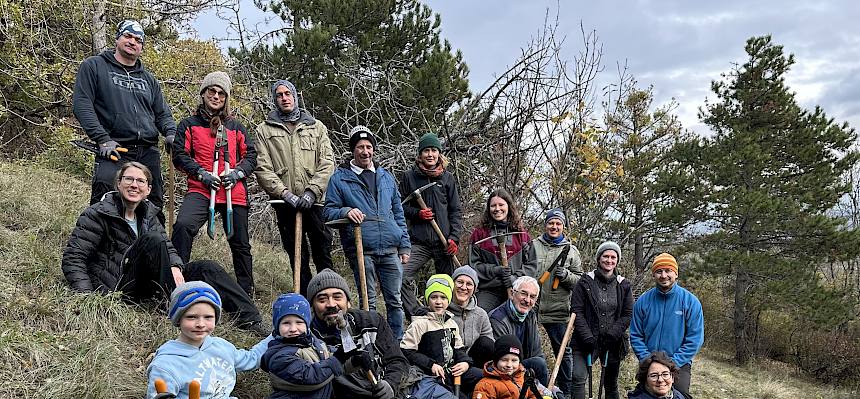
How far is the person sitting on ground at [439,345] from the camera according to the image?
416 centimetres

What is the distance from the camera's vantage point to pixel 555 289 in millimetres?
5586

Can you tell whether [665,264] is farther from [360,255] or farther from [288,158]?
[288,158]

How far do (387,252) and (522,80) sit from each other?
11.3ft

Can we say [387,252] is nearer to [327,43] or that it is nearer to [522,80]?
[522,80]

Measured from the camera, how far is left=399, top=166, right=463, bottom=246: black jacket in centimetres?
548

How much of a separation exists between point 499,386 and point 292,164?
240 cm

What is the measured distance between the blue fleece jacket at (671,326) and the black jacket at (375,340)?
6.78 feet

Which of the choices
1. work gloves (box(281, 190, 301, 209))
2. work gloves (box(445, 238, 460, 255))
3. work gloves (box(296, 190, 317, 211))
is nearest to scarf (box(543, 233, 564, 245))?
work gloves (box(445, 238, 460, 255))

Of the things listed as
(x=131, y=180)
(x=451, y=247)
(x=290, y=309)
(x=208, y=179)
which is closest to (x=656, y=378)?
(x=451, y=247)

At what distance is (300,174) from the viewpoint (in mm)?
5129

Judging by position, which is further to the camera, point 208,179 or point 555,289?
point 555,289

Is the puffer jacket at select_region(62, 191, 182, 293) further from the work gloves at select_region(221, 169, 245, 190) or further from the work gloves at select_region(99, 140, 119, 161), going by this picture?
the work gloves at select_region(221, 169, 245, 190)

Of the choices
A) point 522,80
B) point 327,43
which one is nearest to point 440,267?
point 522,80

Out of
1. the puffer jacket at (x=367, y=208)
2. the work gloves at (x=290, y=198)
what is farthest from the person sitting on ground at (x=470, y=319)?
the work gloves at (x=290, y=198)
